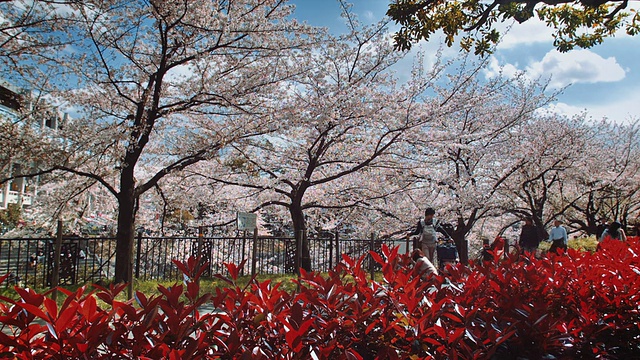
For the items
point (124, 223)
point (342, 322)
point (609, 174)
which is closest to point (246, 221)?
point (124, 223)

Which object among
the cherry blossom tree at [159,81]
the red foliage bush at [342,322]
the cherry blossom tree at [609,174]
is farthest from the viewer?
the cherry blossom tree at [609,174]

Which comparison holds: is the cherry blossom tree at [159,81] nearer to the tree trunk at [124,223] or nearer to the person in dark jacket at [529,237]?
the tree trunk at [124,223]

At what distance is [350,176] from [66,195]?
8817 mm

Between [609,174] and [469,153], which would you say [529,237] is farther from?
[609,174]

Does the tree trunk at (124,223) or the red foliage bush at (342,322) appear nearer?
the red foliage bush at (342,322)

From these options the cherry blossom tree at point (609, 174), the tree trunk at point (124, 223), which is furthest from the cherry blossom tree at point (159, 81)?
the cherry blossom tree at point (609, 174)

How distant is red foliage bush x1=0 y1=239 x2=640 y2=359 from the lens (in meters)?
1.55

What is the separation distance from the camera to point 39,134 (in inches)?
360

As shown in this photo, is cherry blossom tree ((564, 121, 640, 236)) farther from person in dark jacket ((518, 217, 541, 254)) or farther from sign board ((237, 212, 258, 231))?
sign board ((237, 212, 258, 231))

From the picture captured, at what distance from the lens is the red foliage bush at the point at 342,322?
5.09 ft

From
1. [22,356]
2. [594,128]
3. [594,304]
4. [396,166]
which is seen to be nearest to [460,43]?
[594,304]

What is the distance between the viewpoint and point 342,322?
1.95 m

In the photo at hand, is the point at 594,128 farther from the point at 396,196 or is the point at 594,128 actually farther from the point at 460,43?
the point at 460,43

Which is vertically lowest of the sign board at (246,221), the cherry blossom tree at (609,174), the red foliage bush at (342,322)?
the red foliage bush at (342,322)
